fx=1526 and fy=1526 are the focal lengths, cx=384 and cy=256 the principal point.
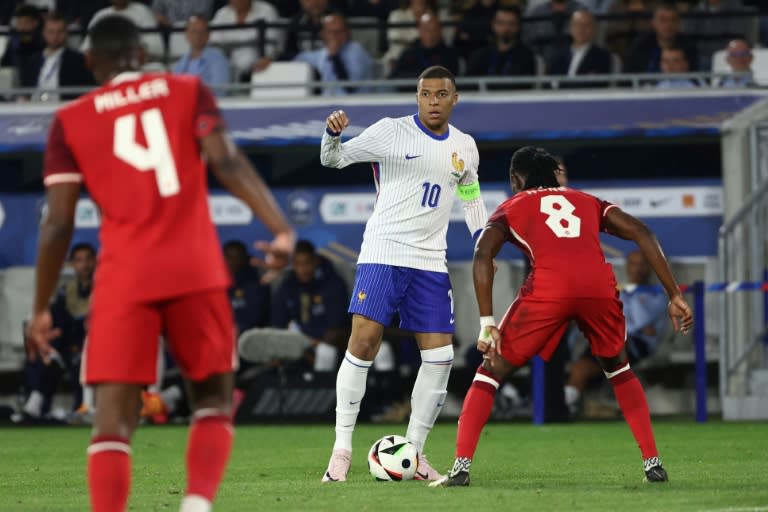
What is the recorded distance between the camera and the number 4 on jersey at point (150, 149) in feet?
16.7

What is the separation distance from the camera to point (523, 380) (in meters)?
15.5

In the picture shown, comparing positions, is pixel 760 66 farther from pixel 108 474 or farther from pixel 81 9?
pixel 108 474

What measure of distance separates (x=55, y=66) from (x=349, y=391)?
9.34m

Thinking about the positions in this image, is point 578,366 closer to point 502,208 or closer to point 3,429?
point 3,429

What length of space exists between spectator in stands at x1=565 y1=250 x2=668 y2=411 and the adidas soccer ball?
21.7 ft

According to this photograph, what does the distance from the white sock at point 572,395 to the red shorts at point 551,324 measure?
22.9ft

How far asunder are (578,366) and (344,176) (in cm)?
313

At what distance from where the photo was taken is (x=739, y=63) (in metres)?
15.0

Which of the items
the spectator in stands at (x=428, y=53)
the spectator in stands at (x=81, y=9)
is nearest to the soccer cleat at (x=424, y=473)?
the spectator in stands at (x=428, y=53)

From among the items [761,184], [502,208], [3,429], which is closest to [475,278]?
[502,208]

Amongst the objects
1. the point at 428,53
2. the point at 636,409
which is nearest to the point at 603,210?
the point at 636,409

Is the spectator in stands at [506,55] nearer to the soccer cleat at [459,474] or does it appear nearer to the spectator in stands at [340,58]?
the spectator in stands at [340,58]

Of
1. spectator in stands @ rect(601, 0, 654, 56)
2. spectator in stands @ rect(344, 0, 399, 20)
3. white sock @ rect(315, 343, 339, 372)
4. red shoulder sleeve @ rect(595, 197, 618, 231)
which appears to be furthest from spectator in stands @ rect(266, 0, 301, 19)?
red shoulder sleeve @ rect(595, 197, 618, 231)

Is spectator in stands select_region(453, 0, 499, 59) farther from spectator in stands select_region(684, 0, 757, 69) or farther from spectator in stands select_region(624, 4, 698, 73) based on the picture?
spectator in stands select_region(684, 0, 757, 69)
